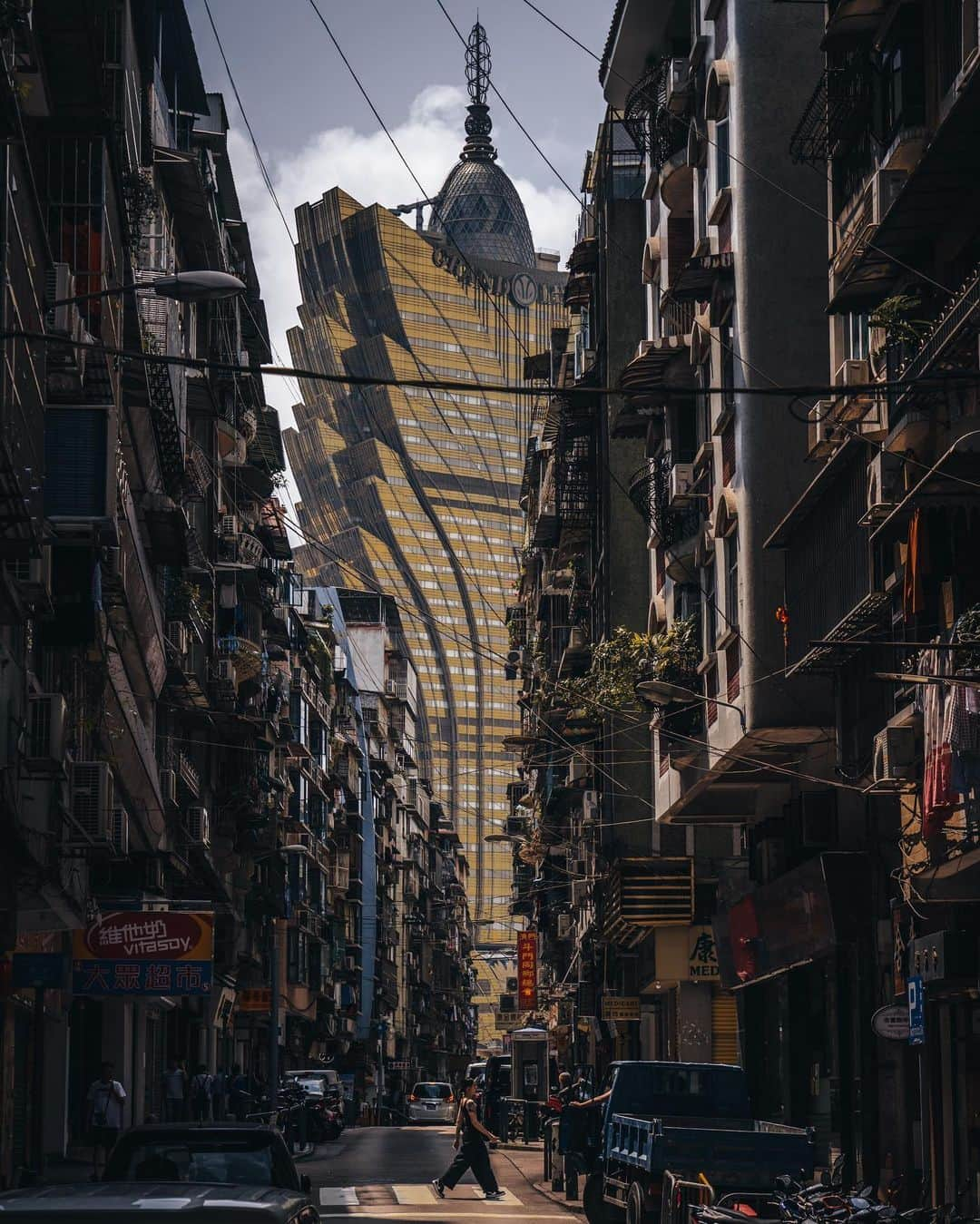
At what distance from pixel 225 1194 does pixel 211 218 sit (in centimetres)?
4083

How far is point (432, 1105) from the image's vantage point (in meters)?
79.1

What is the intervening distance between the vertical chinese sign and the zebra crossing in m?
3.34

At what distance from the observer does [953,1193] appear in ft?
70.4

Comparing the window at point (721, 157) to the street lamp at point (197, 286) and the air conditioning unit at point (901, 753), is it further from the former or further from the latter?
the street lamp at point (197, 286)

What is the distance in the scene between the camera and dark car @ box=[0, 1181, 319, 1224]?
6711mm

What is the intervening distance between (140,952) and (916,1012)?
35.7 feet

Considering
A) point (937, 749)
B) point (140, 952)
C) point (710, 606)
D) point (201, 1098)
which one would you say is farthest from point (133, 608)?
point (937, 749)

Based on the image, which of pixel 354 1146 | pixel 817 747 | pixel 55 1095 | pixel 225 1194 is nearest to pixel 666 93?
pixel 817 747

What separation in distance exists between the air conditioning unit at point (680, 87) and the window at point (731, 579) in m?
8.02

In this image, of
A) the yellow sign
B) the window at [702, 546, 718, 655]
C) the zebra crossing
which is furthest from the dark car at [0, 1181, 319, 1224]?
the yellow sign

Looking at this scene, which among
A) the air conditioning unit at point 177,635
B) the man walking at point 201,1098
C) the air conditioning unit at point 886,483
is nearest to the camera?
the air conditioning unit at point 886,483

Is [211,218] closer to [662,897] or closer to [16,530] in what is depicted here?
[662,897]

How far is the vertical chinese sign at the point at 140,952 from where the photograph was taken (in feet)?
87.8

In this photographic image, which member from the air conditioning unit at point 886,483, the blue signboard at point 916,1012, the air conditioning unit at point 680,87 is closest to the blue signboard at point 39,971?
the blue signboard at point 916,1012
